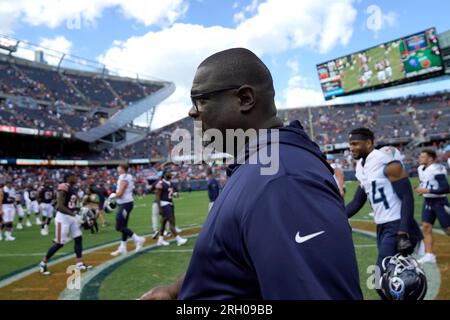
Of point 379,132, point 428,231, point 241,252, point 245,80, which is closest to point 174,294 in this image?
point 241,252

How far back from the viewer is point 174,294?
4.82ft

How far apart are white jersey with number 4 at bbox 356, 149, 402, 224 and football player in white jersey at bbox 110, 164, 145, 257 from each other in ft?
19.6

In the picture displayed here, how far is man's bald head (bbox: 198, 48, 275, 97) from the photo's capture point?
138 centimetres

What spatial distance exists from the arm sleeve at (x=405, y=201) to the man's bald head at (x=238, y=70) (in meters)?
3.23

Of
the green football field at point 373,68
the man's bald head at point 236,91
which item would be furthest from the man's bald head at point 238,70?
the green football field at point 373,68

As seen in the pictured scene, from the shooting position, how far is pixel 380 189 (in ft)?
14.6

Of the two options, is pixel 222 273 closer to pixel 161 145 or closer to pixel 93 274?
pixel 93 274

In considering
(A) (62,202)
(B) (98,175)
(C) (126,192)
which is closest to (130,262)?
(A) (62,202)

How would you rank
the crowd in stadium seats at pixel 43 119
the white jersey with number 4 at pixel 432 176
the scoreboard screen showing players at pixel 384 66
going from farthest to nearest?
the scoreboard screen showing players at pixel 384 66
the crowd in stadium seats at pixel 43 119
the white jersey with number 4 at pixel 432 176

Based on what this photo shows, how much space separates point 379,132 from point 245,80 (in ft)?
177

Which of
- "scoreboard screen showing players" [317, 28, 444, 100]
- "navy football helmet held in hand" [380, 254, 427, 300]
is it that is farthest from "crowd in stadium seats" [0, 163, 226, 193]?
"navy football helmet held in hand" [380, 254, 427, 300]

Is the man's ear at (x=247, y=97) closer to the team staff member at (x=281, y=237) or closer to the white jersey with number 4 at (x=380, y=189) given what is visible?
the team staff member at (x=281, y=237)

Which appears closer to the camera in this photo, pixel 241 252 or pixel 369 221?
pixel 241 252

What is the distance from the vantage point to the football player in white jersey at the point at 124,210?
8.84 metres
